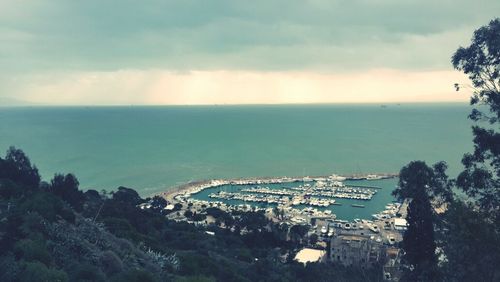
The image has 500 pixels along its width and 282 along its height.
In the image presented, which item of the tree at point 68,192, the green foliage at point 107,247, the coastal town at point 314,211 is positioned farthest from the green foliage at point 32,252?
the coastal town at point 314,211

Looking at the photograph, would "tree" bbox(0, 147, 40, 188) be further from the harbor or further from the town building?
the town building

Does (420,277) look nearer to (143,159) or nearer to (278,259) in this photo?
(278,259)

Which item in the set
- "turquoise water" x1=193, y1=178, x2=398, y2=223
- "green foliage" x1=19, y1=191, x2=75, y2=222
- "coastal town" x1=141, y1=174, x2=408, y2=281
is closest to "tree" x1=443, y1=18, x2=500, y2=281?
"coastal town" x1=141, y1=174, x2=408, y2=281

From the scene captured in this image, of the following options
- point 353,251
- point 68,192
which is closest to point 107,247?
point 68,192

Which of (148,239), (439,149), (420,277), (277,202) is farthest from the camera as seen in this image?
(439,149)

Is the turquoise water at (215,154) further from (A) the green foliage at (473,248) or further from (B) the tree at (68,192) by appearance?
(A) the green foliage at (473,248)

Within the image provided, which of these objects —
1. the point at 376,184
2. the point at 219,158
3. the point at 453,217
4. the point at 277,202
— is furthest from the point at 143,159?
the point at 453,217
